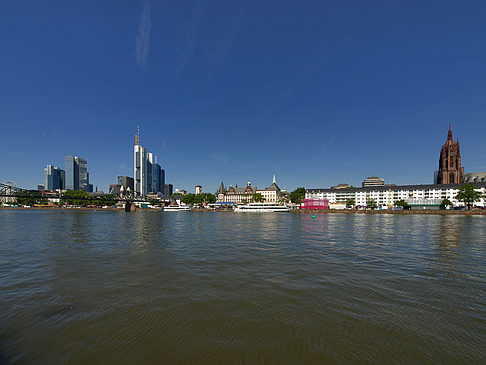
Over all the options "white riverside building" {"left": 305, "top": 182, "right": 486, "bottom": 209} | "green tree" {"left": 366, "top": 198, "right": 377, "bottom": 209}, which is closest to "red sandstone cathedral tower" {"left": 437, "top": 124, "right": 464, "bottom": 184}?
"white riverside building" {"left": 305, "top": 182, "right": 486, "bottom": 209}

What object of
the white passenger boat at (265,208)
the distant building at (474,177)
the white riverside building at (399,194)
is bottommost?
the white passenger boat at (265,208)

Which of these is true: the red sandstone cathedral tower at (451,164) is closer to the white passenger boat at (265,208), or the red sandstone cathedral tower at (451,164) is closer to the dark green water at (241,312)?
the white passenger boat at (265,208)

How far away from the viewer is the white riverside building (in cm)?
13430

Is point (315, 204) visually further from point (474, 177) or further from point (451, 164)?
point (474, 177)

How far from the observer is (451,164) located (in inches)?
6757

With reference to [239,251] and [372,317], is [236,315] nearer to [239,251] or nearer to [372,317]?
[372,317]

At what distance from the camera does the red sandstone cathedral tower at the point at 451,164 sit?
166750mm

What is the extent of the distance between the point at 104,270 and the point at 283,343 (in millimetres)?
11210

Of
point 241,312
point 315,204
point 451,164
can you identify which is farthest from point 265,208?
point 451,164

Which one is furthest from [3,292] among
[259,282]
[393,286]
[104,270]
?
[393,286]

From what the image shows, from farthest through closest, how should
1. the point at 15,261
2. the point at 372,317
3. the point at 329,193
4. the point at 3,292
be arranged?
1. the point at 329,193
2. the point at 15,261
3. the point at 3,292
4. the point at 372,317

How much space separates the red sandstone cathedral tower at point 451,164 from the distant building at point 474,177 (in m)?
15.7

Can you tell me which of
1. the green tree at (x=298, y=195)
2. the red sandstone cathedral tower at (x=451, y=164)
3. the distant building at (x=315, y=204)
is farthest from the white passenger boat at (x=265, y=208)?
the red sandstone cathedral tower at (x=451, y=164)

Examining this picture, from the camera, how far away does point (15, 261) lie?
1412 cm
